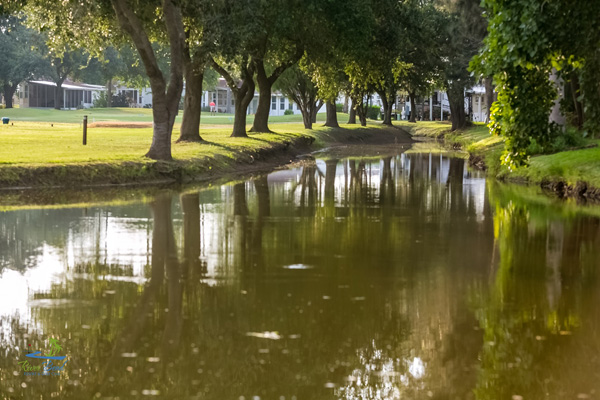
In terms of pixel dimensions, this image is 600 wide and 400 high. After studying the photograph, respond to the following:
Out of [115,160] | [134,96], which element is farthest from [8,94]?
[115,160]

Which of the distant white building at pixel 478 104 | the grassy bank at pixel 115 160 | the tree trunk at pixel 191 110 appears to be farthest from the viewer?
the distant white building at pixel 478 104

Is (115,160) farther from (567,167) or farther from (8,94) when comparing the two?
(8,94)

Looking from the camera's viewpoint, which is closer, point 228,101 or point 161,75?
point 161,75

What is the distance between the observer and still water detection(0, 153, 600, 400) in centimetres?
761

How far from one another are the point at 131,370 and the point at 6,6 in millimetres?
19936

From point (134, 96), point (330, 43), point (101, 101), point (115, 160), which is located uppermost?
point (330, 43)

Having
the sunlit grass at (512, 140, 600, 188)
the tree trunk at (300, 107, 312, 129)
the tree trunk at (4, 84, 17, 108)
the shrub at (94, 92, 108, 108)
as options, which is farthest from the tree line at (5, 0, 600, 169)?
the shrub at (94, 92, 108, 108)

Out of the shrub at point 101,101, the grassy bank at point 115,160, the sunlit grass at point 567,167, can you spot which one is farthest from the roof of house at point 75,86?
the sunlit grass at point 567,167

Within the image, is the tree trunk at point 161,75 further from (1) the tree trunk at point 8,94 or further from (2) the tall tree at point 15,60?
(1) the tree trunk at point 8,94

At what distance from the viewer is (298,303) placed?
10.3m

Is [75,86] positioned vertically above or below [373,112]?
above

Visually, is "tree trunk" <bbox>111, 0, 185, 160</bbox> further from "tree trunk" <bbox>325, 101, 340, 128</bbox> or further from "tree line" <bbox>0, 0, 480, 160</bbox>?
"tree trunk" <bbox>325, 101, 340, 128</bbox>

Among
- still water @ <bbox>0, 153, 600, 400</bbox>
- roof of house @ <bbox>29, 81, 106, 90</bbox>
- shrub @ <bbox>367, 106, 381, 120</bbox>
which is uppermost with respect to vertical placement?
roof of house @ <bbox>29, 81, 106, 90</bbox>

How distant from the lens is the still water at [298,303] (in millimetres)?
7613
